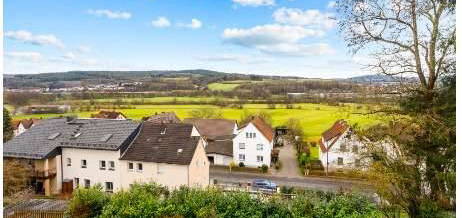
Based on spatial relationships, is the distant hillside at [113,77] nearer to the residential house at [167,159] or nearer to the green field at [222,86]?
the green field at [222,86]

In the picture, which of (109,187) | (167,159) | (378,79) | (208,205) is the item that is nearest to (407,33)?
(378,79)

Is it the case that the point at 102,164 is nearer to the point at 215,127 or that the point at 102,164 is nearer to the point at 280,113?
the point at 215,127

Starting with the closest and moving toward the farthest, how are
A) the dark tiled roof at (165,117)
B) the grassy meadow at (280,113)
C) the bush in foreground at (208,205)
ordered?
the bush in foreground at (208,205)
the grassy meadow at (280,113)
the dark tiled roof at (165,117)

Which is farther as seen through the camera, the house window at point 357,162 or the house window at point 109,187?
the house window at point 109,187

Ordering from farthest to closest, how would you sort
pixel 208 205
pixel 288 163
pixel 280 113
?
pixel 280 113 < pixel 288 163 < pixel 208 205

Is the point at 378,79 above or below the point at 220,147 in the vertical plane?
above

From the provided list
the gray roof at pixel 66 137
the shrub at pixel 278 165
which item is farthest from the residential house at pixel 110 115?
the shrub at pixel 278 165
